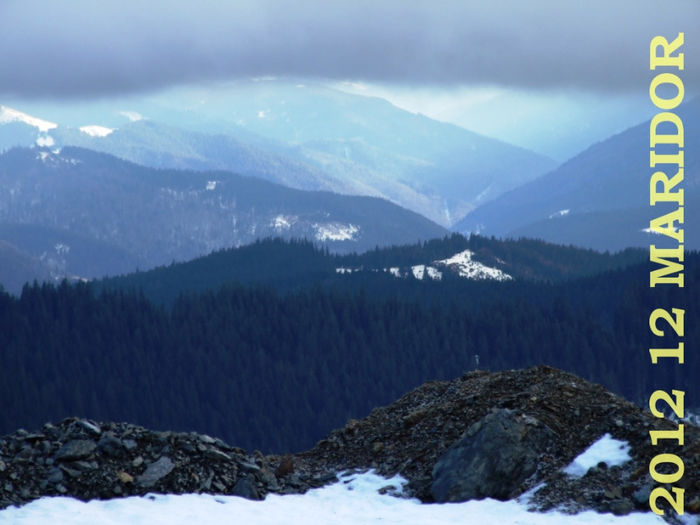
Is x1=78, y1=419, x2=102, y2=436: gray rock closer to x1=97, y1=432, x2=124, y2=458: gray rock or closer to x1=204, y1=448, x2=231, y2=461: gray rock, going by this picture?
x1=97, y1=432, x2=124, y2=458: gray rock

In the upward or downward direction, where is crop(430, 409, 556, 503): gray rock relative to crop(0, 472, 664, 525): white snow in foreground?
upward

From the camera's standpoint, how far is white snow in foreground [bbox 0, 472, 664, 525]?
33.2 meters

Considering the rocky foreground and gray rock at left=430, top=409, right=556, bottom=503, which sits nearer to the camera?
the rocky foreground

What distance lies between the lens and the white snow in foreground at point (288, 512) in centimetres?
3319

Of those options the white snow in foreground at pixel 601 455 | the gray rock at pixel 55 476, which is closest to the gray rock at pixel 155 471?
the gray rock at pixel 55 476

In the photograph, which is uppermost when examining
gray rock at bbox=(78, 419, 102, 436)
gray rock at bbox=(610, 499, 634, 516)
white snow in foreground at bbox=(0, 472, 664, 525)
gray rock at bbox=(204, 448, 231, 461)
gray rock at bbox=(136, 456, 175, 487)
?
gray rock at bbox=(78, 419, 102, 436)

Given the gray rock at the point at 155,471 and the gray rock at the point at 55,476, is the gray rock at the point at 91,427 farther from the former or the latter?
the gray rock at the point at 155,471

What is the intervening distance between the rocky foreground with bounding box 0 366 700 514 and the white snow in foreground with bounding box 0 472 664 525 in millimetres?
734

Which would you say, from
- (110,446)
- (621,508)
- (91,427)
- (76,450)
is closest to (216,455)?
(110,446)

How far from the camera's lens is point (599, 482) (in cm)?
3612

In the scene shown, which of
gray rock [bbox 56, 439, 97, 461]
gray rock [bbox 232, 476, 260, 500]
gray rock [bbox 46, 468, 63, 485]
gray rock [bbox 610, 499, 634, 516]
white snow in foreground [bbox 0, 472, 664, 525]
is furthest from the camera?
gray rock [bbox 232, 476, 260, 500]

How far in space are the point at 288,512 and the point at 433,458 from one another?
715cm

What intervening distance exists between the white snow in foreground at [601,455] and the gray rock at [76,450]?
17532 millimetres

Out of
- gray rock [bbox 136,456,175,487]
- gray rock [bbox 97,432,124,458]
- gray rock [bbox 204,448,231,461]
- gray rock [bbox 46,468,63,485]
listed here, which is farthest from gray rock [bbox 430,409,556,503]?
gray rock [bbox 46,468,63,485]
